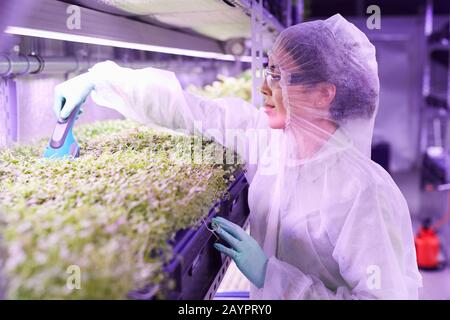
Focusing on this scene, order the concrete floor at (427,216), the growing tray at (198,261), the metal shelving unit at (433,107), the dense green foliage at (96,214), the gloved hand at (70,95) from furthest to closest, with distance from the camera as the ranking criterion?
the metal shelving unit at (433,107)
the concrete floor at (427,216)
the gloved hand at (70,95)
the growing tray at (198,261)
the dense green foliage at (96,214)

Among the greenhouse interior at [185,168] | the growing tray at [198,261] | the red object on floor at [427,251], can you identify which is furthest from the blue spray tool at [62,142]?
the red object on floor at [427,251]

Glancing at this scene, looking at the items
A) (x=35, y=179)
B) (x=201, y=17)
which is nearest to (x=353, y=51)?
(x=201, y=17)

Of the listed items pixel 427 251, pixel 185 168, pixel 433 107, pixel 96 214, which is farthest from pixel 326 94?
pixel 433 107

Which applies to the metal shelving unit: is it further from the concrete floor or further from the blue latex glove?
the blue latex glove

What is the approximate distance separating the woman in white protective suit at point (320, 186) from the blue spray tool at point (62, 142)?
43 millimetres

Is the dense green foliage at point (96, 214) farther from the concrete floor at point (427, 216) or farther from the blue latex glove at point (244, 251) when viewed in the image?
the concrete floor at point (427, 216)

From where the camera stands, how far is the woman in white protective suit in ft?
3.44

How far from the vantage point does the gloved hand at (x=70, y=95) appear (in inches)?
50.3

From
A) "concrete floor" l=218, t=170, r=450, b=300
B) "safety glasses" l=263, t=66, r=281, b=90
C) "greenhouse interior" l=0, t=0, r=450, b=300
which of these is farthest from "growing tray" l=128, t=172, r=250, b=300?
"concrete floor" l=218, t=170, r=450, b=300

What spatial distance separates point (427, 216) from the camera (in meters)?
4.56

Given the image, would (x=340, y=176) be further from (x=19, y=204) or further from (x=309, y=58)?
(x=19, y=204)

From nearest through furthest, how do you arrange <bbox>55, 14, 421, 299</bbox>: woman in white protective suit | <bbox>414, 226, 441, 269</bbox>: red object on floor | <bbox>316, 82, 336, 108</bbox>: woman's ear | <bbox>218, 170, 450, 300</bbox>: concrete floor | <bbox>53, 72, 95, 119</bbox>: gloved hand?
<bbox>55, 14, 421, 299</bbox>: woman in white protective suit < <bbox>316, 82, 336, 108</bbox>: woman's ear < <bbox>53, 72, 95, 119</bbox>: gloved hand < <bbox>218, 170, 450, 300</bbox>: concrete floor < <bbox>414, 226, 441, 269</bbox>: red object on floor

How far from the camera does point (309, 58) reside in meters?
1.15

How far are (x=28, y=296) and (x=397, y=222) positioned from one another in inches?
31.6
